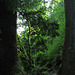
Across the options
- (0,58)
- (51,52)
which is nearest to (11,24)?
(0,58)

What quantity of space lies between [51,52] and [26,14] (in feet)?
13.3

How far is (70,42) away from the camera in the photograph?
9.78 feet

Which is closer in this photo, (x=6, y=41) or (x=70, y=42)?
(x=70, y=42)

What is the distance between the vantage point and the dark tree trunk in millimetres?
3640

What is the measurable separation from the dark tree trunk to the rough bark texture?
2.16 metres

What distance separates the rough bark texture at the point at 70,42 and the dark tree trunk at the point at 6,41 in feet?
7.09

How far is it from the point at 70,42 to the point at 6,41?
8.17ft

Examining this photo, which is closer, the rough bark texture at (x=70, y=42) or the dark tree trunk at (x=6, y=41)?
the rough bark texture at (x=70, y=42)

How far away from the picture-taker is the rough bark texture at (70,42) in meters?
2.89

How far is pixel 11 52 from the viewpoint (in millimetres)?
3898

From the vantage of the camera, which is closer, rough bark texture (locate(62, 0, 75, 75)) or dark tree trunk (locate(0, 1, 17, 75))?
rough bark texture (locate(62, 0, 75, 75))

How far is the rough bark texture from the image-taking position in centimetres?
289

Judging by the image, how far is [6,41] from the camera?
3.79 m

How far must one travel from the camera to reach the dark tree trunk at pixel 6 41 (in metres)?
3.64
